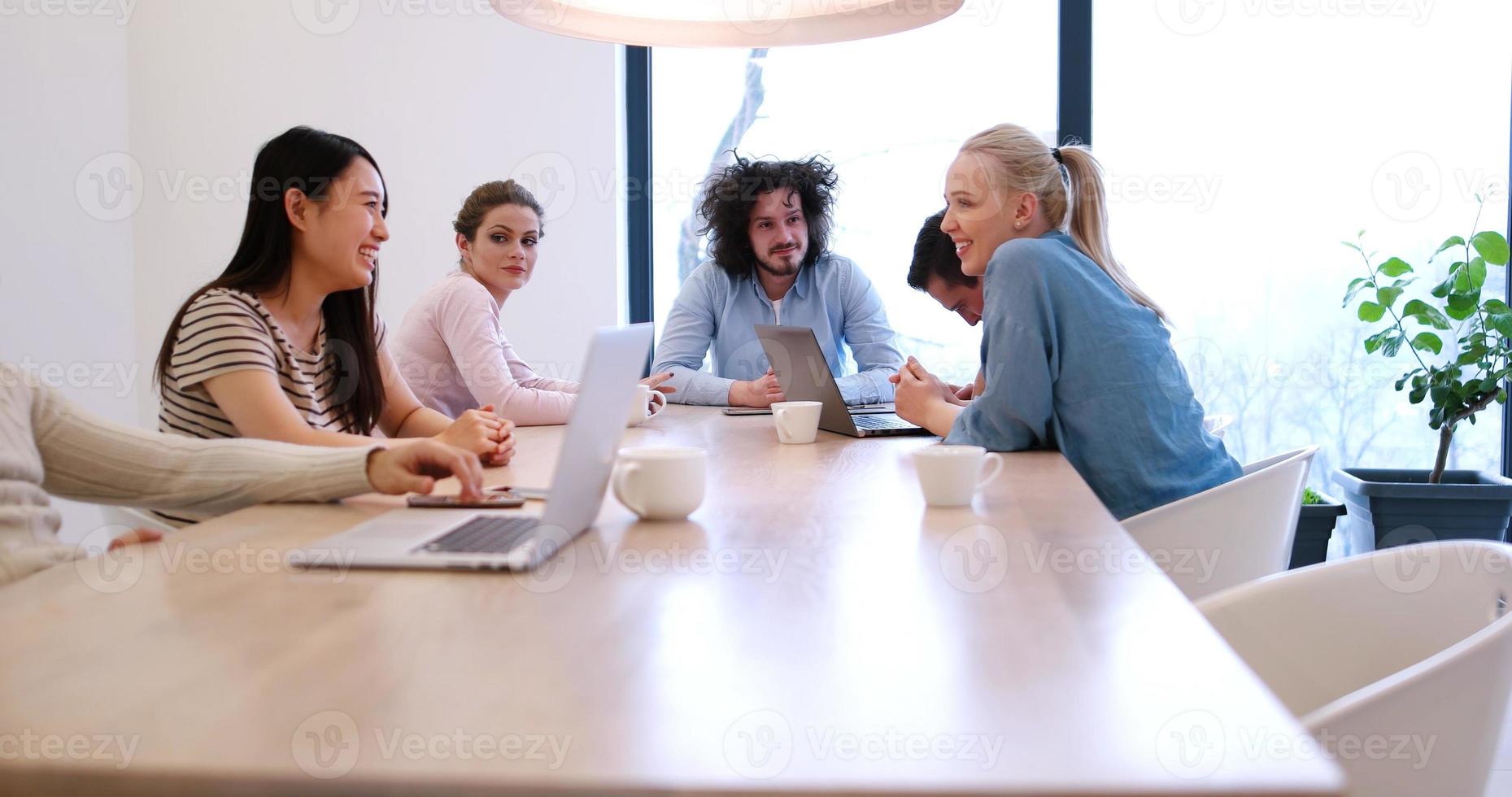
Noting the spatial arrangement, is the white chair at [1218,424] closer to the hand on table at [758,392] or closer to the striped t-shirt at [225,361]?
the hand on table at [758,392]

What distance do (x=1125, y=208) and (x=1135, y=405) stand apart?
89.2 inches

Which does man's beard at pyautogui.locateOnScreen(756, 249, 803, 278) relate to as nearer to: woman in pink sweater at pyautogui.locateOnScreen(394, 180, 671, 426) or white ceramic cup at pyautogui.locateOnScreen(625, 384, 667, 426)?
woman in pink sweater at pyautogui.locateOnScreen(394, 180, 671, 426)

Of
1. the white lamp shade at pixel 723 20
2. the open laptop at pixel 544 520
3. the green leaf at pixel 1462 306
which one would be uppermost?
the white lamp shade at pixel 723 20

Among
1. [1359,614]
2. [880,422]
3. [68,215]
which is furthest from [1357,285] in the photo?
[68,215]

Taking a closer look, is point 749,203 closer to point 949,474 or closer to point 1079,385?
point 1079,385

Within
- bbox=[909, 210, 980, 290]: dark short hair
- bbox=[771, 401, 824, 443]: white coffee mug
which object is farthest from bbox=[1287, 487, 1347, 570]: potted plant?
bbox=[771, 401, 824, 443]: white coffee mug

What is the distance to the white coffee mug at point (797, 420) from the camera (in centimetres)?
193

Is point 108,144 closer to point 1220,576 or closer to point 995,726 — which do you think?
point 1220,576

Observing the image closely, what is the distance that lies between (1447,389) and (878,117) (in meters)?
1.98

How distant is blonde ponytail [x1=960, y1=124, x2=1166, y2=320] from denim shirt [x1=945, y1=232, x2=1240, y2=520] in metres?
0.27

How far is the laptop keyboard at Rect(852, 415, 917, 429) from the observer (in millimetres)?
2156

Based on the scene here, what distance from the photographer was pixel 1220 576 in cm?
175

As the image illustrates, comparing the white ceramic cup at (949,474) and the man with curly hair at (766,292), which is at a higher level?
the man with curly hair at (766,292)

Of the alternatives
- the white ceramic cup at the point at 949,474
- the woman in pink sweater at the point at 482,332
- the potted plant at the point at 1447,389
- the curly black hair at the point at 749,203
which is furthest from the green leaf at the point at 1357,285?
the white ceramic cup at the point at 949,474
